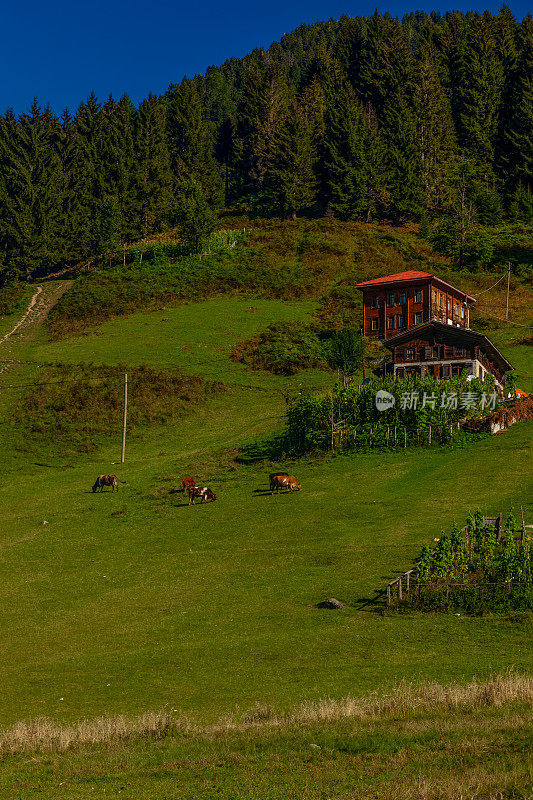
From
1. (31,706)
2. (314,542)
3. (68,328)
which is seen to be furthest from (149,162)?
(31,706)

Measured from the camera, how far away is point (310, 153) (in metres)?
139

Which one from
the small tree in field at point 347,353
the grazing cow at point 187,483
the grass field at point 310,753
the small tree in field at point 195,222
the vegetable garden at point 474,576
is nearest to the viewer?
the grass field at point 310,753

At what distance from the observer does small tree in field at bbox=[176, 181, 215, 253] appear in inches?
4599

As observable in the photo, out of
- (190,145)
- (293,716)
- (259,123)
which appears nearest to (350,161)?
(259,123)

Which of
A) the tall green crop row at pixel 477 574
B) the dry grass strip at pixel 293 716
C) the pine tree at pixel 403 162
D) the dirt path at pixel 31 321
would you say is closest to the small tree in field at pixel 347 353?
the dirt path at pixel 31 321

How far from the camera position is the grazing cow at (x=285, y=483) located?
46062 millimetres

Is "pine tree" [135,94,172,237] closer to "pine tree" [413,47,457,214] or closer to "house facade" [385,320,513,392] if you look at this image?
"pine tree" [413,47,457,214]

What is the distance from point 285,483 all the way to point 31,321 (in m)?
64.7

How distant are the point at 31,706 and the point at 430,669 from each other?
10.9m

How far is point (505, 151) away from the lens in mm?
157875

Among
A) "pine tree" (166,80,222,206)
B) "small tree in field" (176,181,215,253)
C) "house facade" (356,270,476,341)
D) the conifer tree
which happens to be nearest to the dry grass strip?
"house facade" (356,270,476,341)

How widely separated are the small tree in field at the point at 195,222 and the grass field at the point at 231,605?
59.8 meters

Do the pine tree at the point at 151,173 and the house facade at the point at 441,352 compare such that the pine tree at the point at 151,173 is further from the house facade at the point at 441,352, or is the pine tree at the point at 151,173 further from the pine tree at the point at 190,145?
the house facade at the point at 441,352

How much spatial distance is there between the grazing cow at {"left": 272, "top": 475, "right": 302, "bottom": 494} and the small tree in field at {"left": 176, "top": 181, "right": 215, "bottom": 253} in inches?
3073
